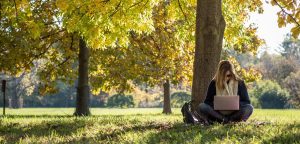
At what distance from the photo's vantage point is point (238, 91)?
9.48m

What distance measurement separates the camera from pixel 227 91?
30.5 ft

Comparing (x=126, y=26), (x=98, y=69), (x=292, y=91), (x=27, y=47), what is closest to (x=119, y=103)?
(x=292, y=91)

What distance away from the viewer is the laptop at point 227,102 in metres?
9.02

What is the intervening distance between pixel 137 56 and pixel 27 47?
5783 millimetres

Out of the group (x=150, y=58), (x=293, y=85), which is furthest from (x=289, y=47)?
(x=150, y=58)

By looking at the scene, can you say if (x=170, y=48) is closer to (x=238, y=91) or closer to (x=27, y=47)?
(x=27, y=47)

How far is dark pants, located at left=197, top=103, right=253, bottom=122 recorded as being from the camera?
Answer: 9.38 m

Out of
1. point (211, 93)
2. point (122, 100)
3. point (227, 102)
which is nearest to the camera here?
point (227, 102)

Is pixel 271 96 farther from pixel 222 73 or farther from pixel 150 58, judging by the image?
pixel 222 73

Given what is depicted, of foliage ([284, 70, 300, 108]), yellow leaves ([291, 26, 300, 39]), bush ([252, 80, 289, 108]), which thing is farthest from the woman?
bush ([252, 80, 289, 108])

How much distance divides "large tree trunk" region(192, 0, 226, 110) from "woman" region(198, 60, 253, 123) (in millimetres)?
1274

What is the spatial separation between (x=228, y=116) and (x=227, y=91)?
543 millimetres

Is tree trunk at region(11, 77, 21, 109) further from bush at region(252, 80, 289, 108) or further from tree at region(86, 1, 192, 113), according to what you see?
tree at region(86, 1, 192, 113)

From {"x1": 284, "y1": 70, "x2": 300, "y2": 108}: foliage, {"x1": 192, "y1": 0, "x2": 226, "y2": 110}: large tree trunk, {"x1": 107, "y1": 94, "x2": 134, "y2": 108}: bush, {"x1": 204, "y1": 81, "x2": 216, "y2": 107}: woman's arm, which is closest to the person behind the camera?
{"x1": 204, "y1": 81, "x2": 216, "y2": 107}: woman's arm
